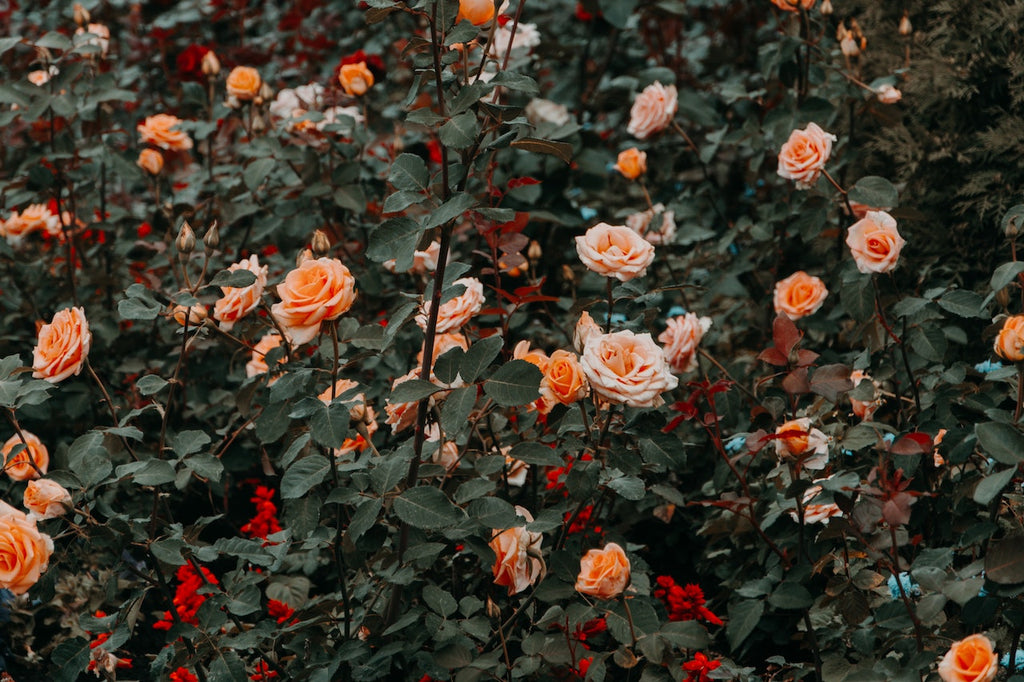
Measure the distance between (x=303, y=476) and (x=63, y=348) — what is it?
41cm

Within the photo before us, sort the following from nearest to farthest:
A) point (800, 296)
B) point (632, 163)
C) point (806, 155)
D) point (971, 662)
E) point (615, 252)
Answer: point (971, 662)
point (615, 252)
point (806, 155)
point (800, 296)
point (632, 163)

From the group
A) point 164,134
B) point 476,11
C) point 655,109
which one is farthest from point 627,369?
point 164,134

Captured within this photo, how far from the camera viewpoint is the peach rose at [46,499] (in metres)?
1.40

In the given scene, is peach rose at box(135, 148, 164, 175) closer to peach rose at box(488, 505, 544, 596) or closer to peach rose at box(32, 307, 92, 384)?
peach rose at box(32, 307, 92, 384)

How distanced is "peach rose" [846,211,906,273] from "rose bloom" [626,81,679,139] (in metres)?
0.76

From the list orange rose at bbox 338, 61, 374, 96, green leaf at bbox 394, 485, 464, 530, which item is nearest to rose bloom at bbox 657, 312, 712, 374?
green leaf at bbox 394, 485, 464, 530

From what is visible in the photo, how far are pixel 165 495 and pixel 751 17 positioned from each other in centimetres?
300

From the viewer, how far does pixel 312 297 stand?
1.33 meters

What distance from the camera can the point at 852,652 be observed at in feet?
5.72

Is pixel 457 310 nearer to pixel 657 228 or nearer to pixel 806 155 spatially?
pixel 806 155

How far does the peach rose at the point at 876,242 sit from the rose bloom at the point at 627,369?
52 centimetres

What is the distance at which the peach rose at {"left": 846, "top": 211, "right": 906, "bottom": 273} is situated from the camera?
5.41 ft

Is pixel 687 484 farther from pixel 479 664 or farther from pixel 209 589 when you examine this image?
pixel 209 589

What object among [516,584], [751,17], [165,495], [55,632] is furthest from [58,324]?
[751,17]
